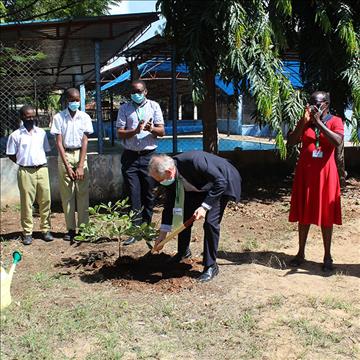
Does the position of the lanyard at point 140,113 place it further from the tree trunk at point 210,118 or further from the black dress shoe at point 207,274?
the tree trunk at point 210,118

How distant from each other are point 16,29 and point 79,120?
2.58 metres

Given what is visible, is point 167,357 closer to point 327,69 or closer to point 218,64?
point 218,64

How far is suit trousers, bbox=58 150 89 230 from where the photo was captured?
5531mm

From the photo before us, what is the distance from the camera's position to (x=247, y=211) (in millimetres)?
7238

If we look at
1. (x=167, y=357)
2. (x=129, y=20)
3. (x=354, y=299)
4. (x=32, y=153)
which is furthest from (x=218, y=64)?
(x=167, y=357)

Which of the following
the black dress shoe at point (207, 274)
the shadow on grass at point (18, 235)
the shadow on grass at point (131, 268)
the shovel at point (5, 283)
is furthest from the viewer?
the shadow on grass at point (18, 235)

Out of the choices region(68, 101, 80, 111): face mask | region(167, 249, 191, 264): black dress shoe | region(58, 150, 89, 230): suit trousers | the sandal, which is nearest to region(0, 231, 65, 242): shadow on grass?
region(58, 150, 89, 230): suit trousers

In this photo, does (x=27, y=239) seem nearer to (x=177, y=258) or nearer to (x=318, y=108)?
(x=177, y=258)

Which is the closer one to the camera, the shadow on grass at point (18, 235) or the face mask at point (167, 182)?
the face mask at point (167, 182)

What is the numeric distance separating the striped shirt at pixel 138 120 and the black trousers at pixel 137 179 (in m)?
0.10

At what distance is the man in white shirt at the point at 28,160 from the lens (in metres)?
5.47

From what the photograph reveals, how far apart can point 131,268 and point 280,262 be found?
4.97 feet

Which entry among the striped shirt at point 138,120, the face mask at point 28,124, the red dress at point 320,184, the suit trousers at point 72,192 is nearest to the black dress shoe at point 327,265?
the red dress at point 320,184

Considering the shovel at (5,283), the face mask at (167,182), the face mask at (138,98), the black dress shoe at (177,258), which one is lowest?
the black dress shoe at (177,258)
